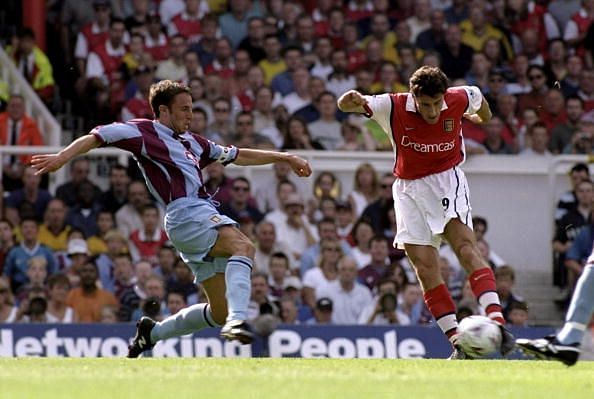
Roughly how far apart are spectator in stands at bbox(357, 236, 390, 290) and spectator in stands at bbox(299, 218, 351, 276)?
0.96 feet

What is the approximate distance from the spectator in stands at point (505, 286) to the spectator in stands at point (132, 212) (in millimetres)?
3916

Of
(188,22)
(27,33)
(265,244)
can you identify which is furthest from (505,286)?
(27,33)

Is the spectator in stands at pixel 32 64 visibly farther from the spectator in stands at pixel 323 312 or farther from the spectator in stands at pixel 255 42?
the spectator in stands at pixel 323 312

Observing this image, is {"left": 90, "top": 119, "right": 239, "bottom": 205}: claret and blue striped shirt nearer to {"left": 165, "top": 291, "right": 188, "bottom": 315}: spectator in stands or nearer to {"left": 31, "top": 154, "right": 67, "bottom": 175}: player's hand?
{"left": 31, "top": 154, "right": 67, "bottom": 175}: player's hand

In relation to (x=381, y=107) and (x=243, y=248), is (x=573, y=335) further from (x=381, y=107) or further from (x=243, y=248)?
(x=381, y=107)

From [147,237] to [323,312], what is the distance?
7.65 feet

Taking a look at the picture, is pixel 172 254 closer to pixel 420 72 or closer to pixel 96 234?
pixel 96 234

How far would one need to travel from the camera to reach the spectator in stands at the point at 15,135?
18609 mm

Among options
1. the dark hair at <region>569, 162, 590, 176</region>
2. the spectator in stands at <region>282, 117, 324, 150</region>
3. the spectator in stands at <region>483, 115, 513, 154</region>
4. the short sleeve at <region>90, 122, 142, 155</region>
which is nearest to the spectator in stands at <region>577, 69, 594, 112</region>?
the spectator in stands at <region>483, 115, 513, 154</region>

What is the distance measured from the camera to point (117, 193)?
18.4m

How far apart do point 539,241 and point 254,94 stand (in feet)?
13.4

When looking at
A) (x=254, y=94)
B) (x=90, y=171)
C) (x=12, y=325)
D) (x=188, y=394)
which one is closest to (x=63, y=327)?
(x=12, y=325)

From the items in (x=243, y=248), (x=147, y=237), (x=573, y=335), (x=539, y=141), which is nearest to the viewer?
(x=573, y=335)

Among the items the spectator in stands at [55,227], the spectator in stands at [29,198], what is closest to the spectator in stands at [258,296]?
the spectator in stands at [55,227]
